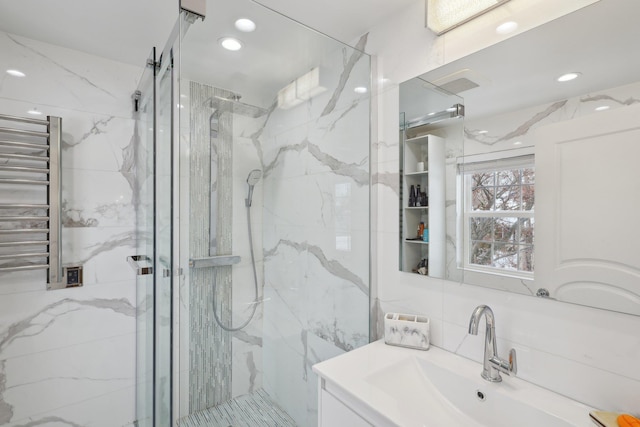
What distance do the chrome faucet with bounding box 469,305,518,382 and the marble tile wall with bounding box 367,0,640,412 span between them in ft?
0.20

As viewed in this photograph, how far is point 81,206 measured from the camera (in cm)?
181

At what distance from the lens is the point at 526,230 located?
0.98m

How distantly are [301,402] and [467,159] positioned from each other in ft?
4.28

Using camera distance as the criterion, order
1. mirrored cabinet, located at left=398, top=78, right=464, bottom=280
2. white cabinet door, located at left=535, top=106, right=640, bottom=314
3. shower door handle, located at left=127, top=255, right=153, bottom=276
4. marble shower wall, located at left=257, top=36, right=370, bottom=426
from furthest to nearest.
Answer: shower door handle, located at left=127, top=255, right=153, bottom=276 < marble shower wall, located at left=257, top=36, right=370, bottom=426 < mirrored cabinet, located at left=398, top=78, right=464, bottom=280 < white cabinet door, located at left=535, top=106, right=640, bottom=314

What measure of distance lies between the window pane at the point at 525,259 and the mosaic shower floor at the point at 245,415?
3.81 feet

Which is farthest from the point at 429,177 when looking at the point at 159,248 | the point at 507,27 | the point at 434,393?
the point at 159,248

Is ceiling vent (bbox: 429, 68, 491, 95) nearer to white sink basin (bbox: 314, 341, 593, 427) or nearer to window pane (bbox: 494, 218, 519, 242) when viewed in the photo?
window pane (bbox: 494, 218, 519, 242)

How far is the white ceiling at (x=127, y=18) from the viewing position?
135 cm

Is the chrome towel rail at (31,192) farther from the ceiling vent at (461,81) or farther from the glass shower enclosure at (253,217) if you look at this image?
the ceiling vent at (461,81)

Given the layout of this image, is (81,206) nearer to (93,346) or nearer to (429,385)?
(93,346)

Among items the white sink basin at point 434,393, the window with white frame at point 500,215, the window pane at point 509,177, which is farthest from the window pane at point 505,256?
the white sink basin at point 434,393

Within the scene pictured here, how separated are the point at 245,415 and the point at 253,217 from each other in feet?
2.74

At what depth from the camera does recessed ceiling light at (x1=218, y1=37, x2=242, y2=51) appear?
108cm

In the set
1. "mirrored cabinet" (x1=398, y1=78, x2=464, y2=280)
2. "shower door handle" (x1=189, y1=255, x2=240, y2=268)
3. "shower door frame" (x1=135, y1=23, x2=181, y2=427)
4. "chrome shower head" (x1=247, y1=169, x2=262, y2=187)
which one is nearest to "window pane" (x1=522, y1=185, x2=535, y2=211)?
"mirrored cabinet" (x1=398, y1=78, x2=464, y2=280)
